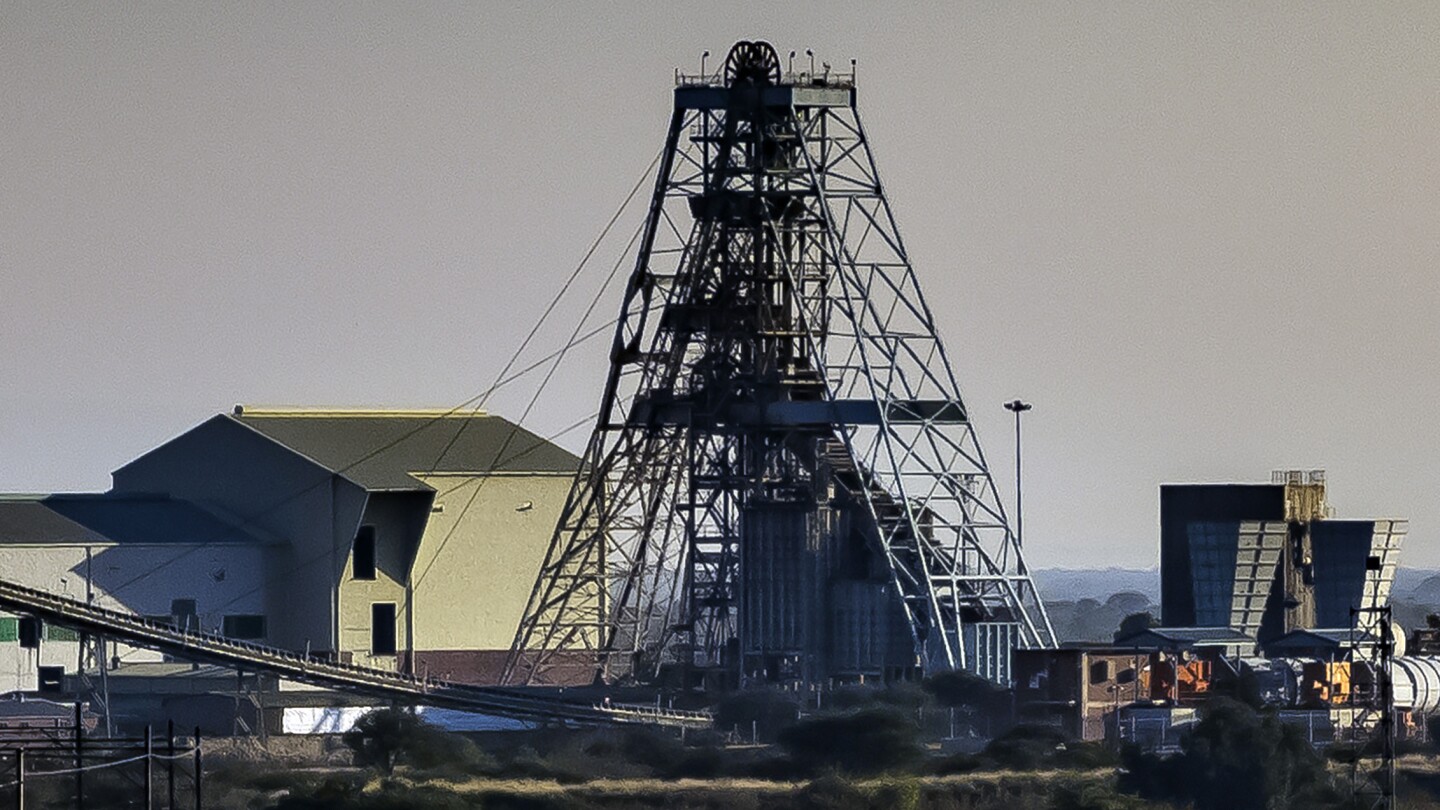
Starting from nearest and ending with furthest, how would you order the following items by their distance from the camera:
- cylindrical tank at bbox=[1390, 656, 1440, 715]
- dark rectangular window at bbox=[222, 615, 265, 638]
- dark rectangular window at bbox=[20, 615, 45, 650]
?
1. cylindrical tank at bbox=[1390, 656, 1440, 715]
2. dark rectangular window at bbox=[20, 615, 45, 650]
3. dark rectangular window at bbox=[222, 615, 265, 638]

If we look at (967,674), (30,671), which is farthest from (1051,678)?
(30,671)

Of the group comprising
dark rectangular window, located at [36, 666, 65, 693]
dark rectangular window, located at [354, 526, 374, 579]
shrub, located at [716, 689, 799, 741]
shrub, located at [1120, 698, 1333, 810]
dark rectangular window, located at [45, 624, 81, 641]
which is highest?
dark rectangular window, located at [354, 526, 374, 579]

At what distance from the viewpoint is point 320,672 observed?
394ft

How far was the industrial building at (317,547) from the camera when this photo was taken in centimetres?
13350

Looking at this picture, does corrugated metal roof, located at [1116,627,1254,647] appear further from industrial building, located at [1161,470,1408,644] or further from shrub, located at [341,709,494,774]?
shrub, located at [341,709,494,774]

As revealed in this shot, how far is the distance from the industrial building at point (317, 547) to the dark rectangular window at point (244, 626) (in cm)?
5

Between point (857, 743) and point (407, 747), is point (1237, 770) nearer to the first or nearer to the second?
point (857, 743)

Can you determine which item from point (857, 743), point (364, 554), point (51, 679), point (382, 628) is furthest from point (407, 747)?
point (364, 554)

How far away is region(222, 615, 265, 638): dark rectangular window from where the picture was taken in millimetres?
135000

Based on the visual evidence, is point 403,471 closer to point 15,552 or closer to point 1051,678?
point 15,552

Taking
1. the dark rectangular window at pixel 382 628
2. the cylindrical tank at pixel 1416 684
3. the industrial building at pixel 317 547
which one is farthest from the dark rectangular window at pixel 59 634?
the cylindrical tank at pixel 1416 684

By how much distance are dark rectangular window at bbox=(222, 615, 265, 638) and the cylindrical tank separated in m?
36.9

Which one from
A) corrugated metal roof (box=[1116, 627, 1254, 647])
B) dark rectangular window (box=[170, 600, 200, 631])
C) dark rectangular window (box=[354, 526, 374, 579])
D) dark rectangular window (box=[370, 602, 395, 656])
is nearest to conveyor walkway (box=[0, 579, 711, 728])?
dark rectangular window (box=[170, 600, 200, 631])

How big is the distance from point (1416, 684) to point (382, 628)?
33.7m
